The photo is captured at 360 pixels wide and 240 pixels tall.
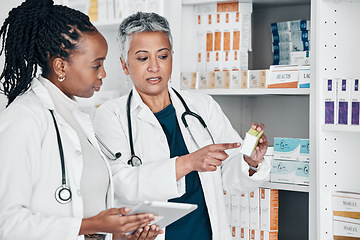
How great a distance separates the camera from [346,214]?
184 centimetres

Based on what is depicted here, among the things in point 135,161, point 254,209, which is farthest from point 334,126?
point 135,161

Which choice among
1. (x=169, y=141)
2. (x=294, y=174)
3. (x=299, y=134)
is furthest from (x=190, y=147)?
(x=299, y=134)

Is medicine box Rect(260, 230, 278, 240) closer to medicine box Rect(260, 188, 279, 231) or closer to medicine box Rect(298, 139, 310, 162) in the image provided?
medicine box Rect(260, 188, 279, 231)

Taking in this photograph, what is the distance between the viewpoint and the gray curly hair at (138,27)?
1.72m

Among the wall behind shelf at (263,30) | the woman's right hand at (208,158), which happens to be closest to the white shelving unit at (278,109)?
the wall behind shelf at (263,30)

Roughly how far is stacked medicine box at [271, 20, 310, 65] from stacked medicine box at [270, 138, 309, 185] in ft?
1.20

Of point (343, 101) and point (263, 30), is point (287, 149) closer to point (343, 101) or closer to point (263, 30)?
point (343, 101)

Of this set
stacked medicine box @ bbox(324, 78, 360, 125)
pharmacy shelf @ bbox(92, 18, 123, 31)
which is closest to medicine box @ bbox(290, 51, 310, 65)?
stacked medicine box @ bbox(324, 78, 360, 125)

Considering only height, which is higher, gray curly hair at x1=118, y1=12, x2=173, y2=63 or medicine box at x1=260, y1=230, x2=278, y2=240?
gray curly hair at x1=118, y1=12, x2=173, y2=63

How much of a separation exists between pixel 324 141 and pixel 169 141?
2.07ft

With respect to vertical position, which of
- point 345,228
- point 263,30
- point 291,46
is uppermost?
point 263,30

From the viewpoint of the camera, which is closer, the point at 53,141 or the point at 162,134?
the point at 53,141

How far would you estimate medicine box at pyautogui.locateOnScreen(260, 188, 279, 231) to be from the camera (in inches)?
82.7

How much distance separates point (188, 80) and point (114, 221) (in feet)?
3.80
